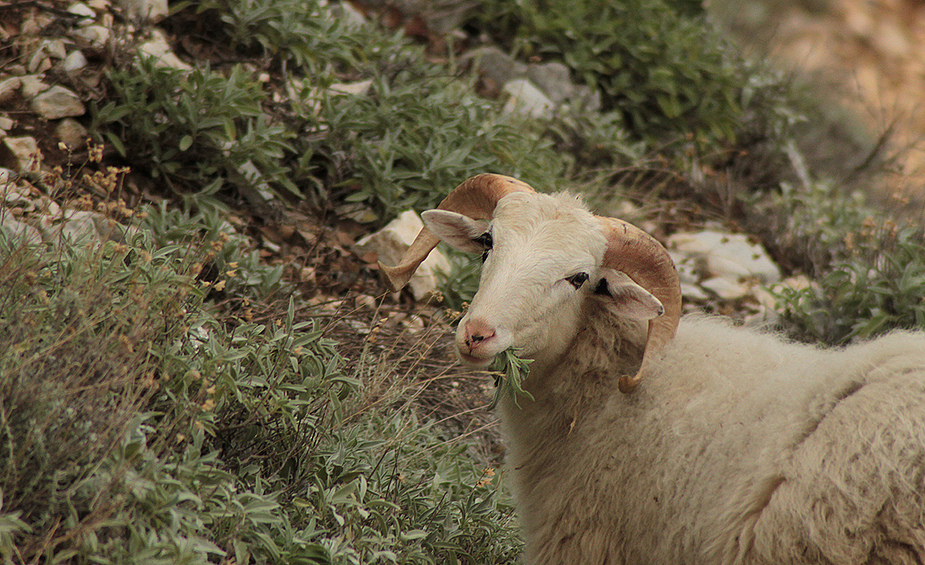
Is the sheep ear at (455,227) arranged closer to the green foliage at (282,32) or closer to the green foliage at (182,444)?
the green foliage at (182,444)

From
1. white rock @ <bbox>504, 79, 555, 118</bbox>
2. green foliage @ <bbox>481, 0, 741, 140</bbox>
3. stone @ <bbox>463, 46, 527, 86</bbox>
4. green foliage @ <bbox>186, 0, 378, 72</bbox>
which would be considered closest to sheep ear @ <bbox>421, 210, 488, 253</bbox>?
green foliage @ <bbox>186, 0, 378, 72</bbox>

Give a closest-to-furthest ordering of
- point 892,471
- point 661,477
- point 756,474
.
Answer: point 892,471, point 756,474, point 661,477

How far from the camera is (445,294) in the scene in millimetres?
5379

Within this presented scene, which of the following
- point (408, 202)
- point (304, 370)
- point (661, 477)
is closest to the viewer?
point (661, 477)

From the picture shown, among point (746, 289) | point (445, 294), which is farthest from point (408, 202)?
point (746, 289)

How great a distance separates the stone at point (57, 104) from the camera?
506 cm

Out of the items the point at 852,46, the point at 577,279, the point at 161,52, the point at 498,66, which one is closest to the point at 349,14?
the point at 498,66

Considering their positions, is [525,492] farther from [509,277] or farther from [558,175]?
[558,175]

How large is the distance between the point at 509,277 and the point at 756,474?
1.25 meters

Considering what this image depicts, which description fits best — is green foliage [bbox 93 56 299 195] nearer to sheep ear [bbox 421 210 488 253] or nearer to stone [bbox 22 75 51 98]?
stone [bbox 22 75 51 98]

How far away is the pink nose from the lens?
315cm

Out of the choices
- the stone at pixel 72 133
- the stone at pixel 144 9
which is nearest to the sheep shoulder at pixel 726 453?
the stone at pixel 72 133

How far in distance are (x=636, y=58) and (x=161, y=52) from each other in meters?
5.14

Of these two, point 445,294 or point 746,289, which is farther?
point 746,289
